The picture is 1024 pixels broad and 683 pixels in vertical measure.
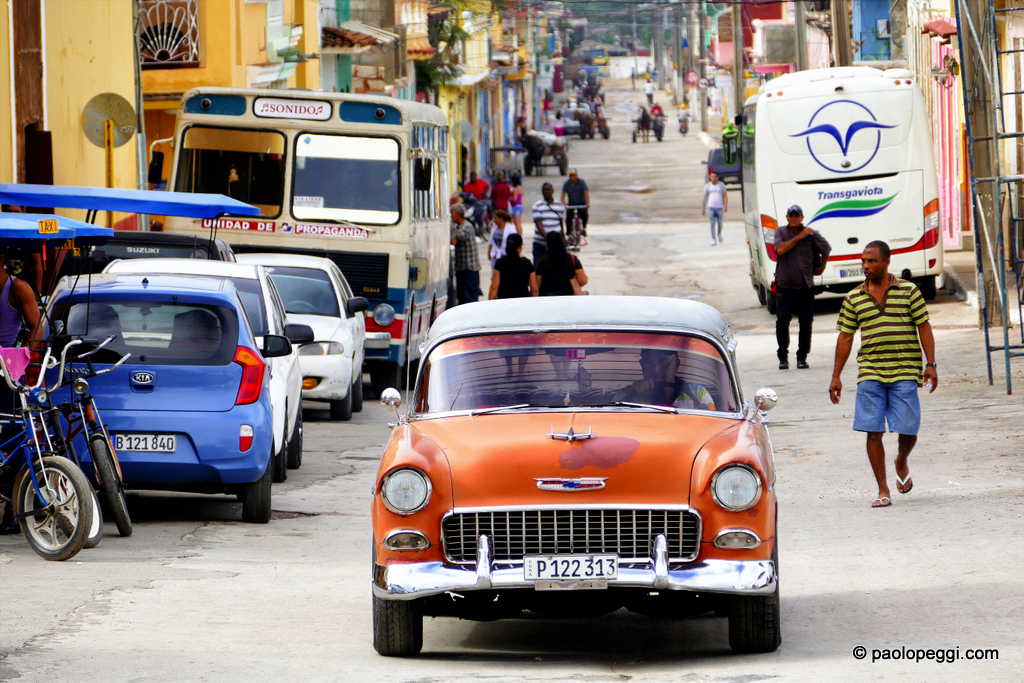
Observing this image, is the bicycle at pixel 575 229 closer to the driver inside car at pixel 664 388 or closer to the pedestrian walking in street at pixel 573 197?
the pedestrian walking in street at pixel 573 197

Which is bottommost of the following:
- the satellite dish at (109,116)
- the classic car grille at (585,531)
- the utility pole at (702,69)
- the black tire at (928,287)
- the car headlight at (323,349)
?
Answer: the black tire at (928,287)

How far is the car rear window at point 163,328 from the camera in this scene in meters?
10.3

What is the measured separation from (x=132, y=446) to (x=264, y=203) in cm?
848

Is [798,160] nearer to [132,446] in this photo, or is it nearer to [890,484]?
[890,484]

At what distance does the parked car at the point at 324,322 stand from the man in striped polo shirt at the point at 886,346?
651 centimetres

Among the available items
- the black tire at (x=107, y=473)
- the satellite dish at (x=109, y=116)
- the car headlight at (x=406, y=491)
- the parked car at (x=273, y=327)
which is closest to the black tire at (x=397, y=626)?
the car headlight at (x=406, y=491)

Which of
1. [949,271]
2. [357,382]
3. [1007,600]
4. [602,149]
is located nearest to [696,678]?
[1007,600]

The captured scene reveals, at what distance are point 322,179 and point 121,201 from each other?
19.8ft

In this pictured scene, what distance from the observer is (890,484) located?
1141 cm

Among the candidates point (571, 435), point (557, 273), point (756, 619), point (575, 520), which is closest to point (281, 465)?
point (557, 273)

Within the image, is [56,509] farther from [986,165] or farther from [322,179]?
[986,165]

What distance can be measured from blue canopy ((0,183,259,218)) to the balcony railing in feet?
41.6

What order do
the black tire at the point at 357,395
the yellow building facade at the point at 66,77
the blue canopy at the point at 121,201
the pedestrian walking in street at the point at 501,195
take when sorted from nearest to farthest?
Result: the blue canopy at the point at 121,201 < the black tire at the point at 357,395 < the yellow building facade at the point at 66,77 < the pedestrian walking in street at the point at 501,195

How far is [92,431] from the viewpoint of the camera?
31.7 ft
